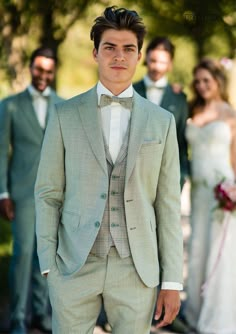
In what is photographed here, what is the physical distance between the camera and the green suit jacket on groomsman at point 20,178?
6469 mm

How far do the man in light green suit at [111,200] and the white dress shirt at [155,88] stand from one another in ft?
9.29

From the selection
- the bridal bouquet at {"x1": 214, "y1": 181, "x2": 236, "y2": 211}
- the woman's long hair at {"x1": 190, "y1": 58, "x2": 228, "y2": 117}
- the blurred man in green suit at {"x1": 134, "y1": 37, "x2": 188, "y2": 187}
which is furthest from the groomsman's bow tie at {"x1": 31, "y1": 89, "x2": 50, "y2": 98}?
the bridal bouquet at {"x1": 214, "y1": 181, "x2": 236, "y2": 211}

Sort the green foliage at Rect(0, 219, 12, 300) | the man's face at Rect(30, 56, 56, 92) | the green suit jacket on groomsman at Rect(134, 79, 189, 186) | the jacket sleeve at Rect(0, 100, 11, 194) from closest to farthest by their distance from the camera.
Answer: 1. the jacket sleeve at Rect(0, 100, 11, 194)
2. the man's face at Rect(30, 56, 56, 92)
3. the green suit jacket on groomsman at Rect(134, 79, 189, 186)
4. the green foliage at Rect(0, 219, 12, 300)

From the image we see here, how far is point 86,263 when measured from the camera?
148 inches

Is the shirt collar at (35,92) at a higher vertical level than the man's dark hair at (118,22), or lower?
lower

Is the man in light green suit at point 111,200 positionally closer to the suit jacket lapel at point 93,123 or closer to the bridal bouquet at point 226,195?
the suit jacket lapel at point 93,123

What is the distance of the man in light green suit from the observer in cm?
376

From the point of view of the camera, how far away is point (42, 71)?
6.68 metres

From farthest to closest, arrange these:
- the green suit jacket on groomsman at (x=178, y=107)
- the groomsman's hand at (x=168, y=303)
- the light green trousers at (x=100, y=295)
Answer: the green suit jacket on groomsman at (x=178, y=107)
the groomsman's hand at (x=168, y=303)
the light green trousers at (x=100, y=295)

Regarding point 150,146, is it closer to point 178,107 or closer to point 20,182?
point 20,182

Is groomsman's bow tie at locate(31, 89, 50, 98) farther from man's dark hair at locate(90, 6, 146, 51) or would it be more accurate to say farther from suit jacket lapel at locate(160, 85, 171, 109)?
man's dark hair at locate(90, 6, 146, 51)

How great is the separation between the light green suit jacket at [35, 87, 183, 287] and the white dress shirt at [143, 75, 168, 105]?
2845mm

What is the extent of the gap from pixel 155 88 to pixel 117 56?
3.01m

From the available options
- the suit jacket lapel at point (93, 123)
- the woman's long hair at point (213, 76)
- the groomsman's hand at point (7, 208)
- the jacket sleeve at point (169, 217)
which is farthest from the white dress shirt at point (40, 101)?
the jacket sleeve at point (169, 217)
